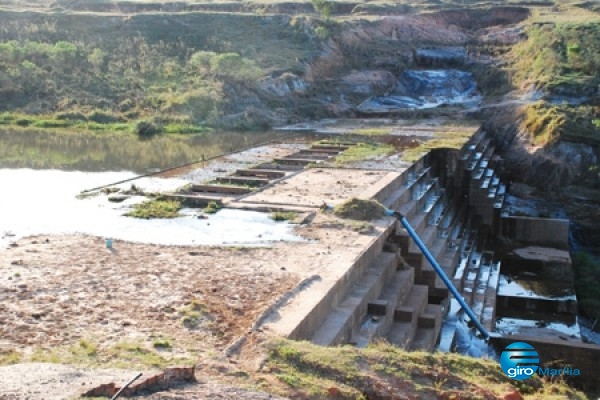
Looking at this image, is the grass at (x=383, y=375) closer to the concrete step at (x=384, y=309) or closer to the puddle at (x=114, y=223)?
the concrete step at (x=384, y=309)

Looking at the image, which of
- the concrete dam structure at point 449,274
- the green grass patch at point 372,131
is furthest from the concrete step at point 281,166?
the green grass patch at point 372,131

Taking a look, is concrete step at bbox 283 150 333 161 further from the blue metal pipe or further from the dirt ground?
the dirt ground

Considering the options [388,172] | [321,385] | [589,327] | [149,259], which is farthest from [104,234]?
[589,327]

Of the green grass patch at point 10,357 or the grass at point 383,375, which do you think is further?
the green grass patch at point 10,357

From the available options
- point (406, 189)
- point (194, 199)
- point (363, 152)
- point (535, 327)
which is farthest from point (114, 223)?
point (363, 152)

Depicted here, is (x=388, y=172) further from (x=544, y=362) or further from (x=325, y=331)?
(x=325, y=331)

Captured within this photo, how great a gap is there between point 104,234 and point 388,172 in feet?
24.2

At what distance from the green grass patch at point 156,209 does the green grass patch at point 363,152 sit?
5917 millimetres

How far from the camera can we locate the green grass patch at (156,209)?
1188 cm

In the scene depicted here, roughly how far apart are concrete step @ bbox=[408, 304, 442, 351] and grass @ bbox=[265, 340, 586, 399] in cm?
270

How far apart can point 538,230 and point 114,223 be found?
35.6 feet

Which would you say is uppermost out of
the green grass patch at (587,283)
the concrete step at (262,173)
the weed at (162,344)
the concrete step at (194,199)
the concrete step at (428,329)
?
the weed at (162,344)

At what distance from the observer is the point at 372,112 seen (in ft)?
97.8

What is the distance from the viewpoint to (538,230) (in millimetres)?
17641
